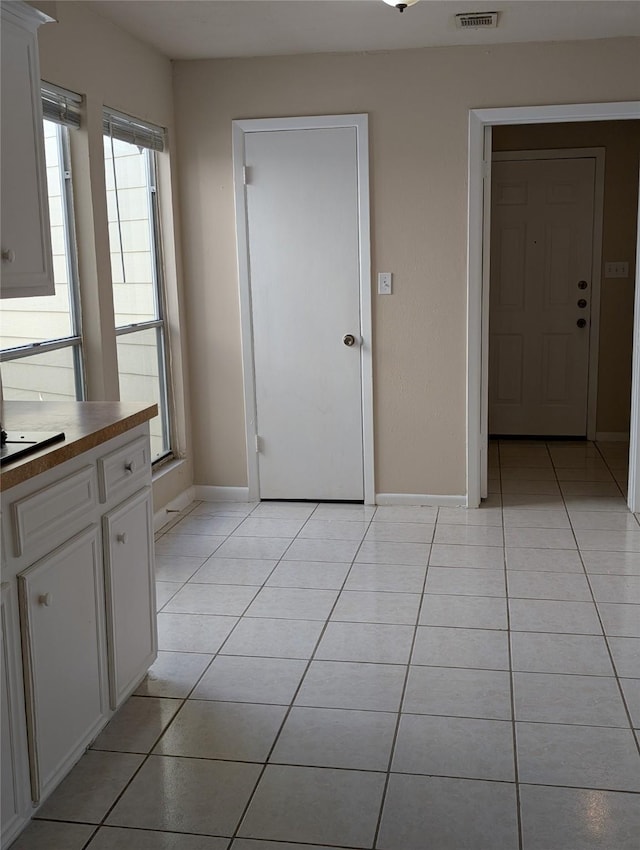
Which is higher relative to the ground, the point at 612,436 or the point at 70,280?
the point at 70,280

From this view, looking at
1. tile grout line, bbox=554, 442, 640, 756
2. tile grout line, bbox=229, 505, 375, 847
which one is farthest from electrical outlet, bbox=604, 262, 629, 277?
tile grout line, bbox=229, 505, 375, 847

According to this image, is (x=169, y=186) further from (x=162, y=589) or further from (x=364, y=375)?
(x=162, y=589)

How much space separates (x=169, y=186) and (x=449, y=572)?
2.48 metres

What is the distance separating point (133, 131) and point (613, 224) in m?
3.52

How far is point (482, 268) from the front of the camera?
4680mm

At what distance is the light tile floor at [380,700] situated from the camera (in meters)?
2.12

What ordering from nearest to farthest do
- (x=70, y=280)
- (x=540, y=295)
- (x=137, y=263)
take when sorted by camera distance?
1. (x=70, y=280)
2. (x=137, y=263)
3. (x=540, y=295)

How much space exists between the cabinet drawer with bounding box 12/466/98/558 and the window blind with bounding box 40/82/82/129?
172 cm

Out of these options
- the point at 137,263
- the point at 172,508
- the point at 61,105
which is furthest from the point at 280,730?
the point at 137,263

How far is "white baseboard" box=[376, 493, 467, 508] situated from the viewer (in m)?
4.83

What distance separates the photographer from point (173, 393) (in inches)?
191

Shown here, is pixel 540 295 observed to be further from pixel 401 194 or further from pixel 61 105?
pixel 61 105

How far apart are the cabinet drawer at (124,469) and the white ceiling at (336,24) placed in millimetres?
2017

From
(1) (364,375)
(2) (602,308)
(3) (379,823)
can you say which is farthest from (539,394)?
(3) (379,823)
